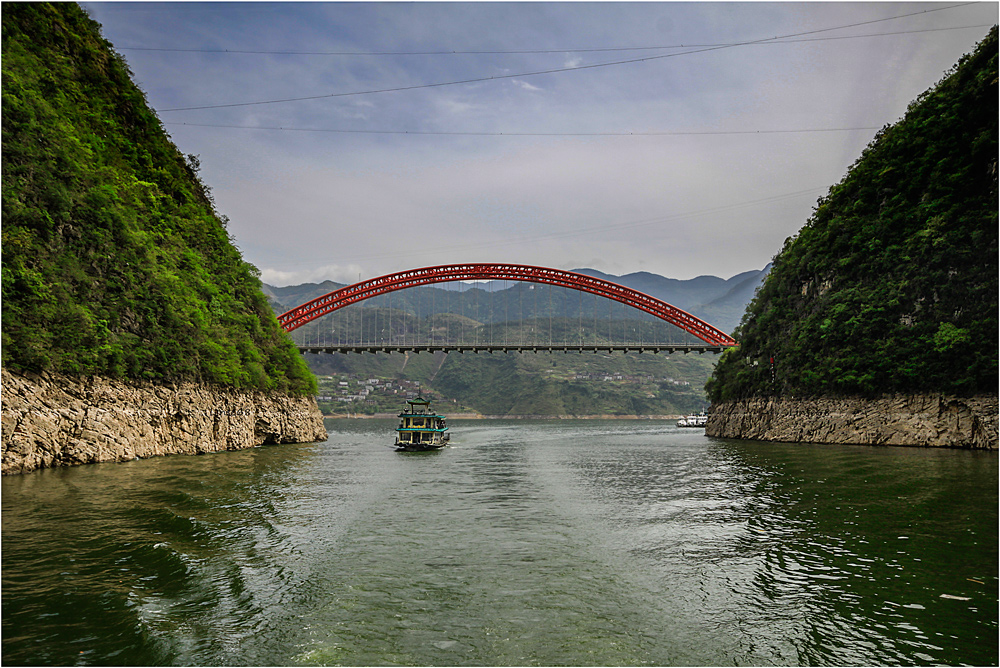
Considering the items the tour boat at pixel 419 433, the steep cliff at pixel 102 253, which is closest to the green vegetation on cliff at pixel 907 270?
the tour boat at pixel 419 433

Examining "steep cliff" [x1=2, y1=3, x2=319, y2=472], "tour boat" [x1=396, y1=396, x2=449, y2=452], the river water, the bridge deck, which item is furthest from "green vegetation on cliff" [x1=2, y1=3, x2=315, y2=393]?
the bridge deck

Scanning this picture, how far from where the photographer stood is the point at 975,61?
3916 cm

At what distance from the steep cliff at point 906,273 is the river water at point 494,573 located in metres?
15.6

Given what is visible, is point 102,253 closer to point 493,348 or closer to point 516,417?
point 493,348

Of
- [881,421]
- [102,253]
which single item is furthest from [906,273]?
[102,253]

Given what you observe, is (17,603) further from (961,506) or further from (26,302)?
(961,506)

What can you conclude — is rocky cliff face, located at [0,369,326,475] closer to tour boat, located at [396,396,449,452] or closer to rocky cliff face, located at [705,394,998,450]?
tour boat, located at [396,396,449,452]

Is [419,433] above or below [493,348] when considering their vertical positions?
below

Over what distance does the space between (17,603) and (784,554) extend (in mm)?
12897

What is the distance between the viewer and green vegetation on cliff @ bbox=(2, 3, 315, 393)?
884 inches

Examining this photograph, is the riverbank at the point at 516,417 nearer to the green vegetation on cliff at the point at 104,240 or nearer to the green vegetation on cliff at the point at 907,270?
the green vegetation on cliff at the point at 907,270

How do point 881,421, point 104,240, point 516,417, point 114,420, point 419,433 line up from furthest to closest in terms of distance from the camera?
point 516,417 → point 419,433 → point 881,421 → point 104,240 → point 114,420

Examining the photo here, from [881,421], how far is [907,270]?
32.3 feet

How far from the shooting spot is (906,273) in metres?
37.4
